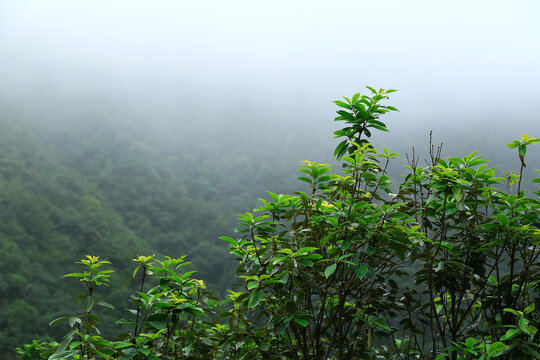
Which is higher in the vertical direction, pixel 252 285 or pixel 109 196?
pixel 109 196

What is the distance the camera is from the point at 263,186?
3016cm

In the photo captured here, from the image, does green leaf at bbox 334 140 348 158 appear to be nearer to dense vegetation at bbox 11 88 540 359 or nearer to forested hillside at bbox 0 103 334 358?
dense vegetation at bbox 11 88 540 359

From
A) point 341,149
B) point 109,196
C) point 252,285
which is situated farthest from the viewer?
point 109,196

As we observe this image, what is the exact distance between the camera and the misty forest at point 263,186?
1574mm

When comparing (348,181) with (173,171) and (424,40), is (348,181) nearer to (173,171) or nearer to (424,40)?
(173,171)

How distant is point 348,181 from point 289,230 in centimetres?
32

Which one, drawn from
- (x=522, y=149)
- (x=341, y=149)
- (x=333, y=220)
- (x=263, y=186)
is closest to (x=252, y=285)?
(x=333, y=220)

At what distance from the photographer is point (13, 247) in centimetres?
2180

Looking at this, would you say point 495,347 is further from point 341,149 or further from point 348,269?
point 341,149

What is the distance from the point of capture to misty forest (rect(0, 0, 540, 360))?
5.16ft

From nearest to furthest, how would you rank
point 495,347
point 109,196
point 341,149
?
point 495,347, point 341,149, point 109,196

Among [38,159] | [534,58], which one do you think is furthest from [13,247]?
[534,58]

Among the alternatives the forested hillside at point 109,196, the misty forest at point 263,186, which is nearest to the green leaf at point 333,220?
the misty forest at point 263,186

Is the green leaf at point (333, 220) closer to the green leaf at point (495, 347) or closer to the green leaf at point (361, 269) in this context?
the green leaf at point (361, 269)
